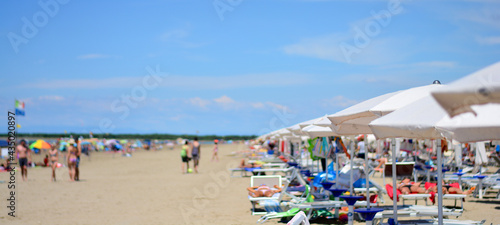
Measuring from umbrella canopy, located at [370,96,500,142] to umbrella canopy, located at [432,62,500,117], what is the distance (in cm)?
81

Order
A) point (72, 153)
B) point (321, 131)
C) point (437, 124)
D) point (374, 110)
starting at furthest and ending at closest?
point (72, 153), point (321, 131), point (374, 110), point (437, 124)

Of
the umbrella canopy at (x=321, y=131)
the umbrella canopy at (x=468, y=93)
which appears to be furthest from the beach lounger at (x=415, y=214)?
the umbrella canopy at (x=468, y=93)

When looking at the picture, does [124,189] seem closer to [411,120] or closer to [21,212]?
[21,212]

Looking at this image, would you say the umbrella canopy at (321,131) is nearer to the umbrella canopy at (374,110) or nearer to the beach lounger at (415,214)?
the umbrella canopy at (374,110)

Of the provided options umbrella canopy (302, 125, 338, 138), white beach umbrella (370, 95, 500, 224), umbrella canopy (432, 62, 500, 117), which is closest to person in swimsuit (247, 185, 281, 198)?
umbrella canopy (302, 125, 338, 138)

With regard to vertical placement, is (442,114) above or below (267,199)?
above

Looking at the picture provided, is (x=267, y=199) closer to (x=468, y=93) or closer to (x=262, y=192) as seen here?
(x=262, y=192)

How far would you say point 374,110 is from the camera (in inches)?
242

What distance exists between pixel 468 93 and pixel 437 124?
1.91 metres

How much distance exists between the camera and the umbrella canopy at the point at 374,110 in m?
6.19

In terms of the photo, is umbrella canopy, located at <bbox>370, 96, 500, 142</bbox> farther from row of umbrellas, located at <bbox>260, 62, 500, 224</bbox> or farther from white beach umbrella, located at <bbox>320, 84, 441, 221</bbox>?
white beach umbrella, located at <bbox>320, 84, 441, 221</bbox>

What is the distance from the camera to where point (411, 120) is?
4574 mm

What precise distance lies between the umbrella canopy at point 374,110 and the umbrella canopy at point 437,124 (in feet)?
3.31

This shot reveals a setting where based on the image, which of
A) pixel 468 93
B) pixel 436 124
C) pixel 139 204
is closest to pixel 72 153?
pixel 139 204
